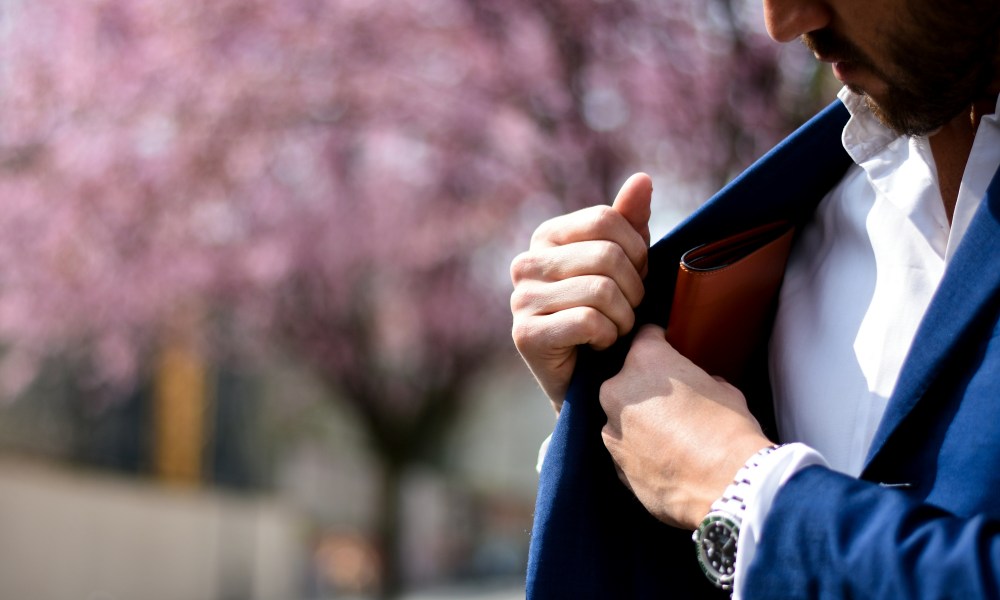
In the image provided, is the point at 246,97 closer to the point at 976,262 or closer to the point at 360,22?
the point at 360,22

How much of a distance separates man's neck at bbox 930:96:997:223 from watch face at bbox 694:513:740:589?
0.40 meters

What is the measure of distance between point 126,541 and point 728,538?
15.8 meters

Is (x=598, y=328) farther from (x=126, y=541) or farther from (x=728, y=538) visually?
(x=126, y=541)

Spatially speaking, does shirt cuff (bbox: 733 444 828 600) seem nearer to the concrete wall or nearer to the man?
the man

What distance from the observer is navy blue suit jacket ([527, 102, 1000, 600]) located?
0.90 metres

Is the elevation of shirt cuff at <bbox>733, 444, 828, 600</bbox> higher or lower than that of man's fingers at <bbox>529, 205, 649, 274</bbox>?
lower

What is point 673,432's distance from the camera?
3.66 feet

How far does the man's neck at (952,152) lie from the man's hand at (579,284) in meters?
0.29

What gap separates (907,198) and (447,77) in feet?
18.1

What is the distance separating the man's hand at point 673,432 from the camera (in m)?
1.06

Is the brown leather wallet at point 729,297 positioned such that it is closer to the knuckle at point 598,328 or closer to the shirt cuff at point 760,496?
the knuckle at point 598,328

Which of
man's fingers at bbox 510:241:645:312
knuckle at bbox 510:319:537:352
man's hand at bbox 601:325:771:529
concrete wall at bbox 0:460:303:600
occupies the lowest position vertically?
concrete wall at bbox 0:460:303:600

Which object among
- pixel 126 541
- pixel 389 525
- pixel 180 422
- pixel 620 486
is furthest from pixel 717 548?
pixel 180 422

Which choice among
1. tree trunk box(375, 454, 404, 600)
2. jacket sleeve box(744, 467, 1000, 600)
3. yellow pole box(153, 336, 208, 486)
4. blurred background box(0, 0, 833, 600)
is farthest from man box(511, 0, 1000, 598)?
yellow pole box(153, 336, 208, 486)
